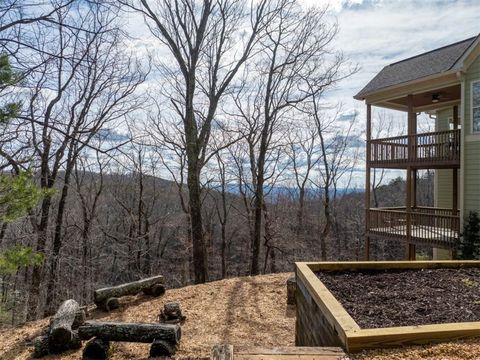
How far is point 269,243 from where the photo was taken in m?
17.2

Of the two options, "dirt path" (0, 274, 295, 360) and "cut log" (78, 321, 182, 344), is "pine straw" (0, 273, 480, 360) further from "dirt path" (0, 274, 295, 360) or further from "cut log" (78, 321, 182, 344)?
"cut log" (78, 321, 182, 344)

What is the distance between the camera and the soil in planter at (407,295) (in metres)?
3.18

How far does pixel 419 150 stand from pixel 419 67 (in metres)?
2.78

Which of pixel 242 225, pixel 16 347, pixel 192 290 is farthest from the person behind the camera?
pixel 242 225

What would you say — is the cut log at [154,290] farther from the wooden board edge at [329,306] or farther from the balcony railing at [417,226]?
the balcony railing at [417,226]

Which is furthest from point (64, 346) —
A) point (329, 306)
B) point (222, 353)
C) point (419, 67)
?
point (419, 67)

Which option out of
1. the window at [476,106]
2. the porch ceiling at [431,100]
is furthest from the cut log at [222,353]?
the porch ceiling at [431,100]

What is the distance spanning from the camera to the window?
922 centimetres

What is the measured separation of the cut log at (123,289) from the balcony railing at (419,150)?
8321mm

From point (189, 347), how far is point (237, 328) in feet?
3.34

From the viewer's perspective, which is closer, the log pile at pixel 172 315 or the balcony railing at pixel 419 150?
the log pile at pixel 172 315

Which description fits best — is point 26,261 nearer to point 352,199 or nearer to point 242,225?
point 242,225

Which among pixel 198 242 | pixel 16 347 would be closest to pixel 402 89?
pixel 198 242

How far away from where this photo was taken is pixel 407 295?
3848 mm
